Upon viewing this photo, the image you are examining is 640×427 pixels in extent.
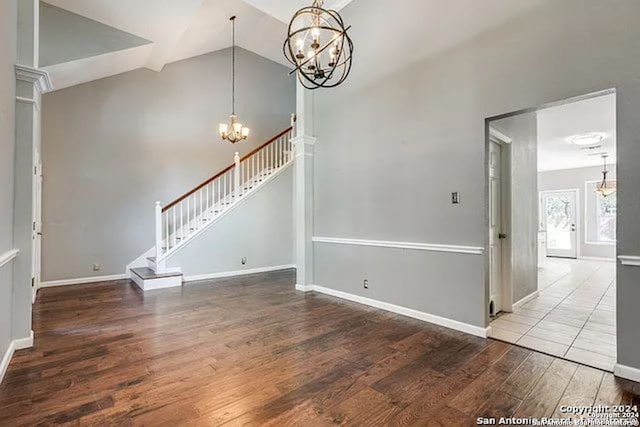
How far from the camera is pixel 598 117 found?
5156 mm

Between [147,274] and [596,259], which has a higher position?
[147,274]

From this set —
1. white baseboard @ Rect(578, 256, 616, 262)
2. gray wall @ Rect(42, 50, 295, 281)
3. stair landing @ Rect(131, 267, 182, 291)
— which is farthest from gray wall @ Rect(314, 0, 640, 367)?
white baseboard @ Rect(578, 256, 616, 262)

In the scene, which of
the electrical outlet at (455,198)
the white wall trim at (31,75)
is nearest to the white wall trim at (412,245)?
the electrical outlet at (455,198)

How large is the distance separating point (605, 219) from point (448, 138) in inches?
363

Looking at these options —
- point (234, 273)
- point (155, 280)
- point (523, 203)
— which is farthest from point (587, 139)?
point (155, 280)

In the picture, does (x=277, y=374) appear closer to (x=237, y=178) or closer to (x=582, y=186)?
(x=237, y=178)

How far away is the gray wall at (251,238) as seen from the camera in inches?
236

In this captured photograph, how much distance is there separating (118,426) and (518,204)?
489cm

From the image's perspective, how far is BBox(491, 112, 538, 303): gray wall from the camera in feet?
13.7

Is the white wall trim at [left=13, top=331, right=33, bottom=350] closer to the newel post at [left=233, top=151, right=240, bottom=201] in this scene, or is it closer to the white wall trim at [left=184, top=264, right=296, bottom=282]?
the white wall trim at [left=184, top=264, right=296, bottom=282]

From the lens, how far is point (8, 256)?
2512 mm

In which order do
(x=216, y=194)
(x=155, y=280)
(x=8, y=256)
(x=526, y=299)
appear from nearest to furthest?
(x=8, y=256), (x=526, y=299), (x=155, y=280), (x=216, y=194)

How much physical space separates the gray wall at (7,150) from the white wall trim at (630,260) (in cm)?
472

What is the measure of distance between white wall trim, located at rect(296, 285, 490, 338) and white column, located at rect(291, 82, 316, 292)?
0.30m
